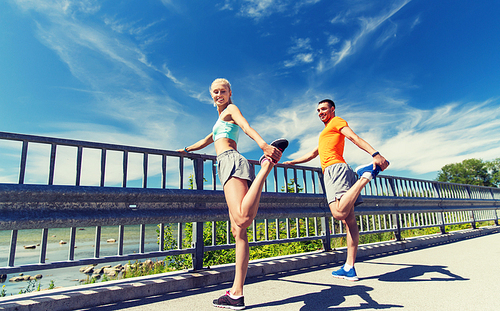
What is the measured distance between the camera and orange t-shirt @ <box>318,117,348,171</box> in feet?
12.4

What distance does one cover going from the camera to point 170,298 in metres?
2.92

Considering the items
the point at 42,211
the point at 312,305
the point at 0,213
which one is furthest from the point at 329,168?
the point at 0,213

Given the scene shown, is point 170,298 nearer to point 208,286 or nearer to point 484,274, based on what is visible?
point 208,286

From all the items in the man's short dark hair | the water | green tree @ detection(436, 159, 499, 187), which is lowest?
the water

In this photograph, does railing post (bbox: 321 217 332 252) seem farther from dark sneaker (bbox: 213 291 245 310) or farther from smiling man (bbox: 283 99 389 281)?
dark sneaker (bbox: 213 291 245 310)

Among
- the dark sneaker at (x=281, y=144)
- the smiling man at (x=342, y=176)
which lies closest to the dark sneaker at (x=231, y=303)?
the dark sneaker at (x=281, y=144)

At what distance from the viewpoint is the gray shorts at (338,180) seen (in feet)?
11.8

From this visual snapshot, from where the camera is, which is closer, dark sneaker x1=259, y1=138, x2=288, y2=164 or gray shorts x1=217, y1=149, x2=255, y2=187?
dark sneaker x1=259, y1=138, x2=288, y2=164

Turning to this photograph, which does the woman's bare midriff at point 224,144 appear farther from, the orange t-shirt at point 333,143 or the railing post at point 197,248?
the orange t-shirt at point 333,143

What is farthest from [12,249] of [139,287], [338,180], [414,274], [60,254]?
[60,254]

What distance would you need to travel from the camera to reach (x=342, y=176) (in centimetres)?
363

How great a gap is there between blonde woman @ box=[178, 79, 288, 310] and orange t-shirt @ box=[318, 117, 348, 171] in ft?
4.73

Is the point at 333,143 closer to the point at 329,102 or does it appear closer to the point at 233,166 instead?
the point at 329,102

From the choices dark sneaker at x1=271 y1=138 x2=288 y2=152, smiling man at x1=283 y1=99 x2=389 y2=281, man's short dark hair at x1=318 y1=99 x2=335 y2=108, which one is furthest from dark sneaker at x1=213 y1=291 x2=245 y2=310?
man's short dark hair at x1=318 y1=99 x2=335 y2=108
